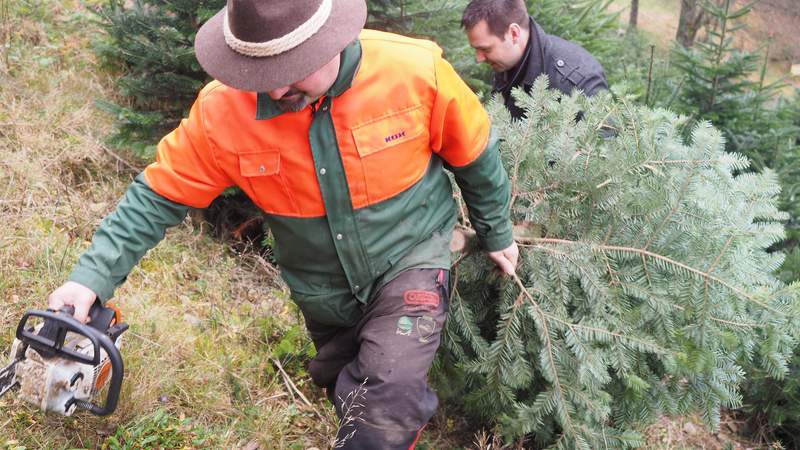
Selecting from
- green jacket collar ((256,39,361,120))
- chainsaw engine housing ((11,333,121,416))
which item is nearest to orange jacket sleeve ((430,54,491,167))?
green jacket collar ((256,39,361,120))

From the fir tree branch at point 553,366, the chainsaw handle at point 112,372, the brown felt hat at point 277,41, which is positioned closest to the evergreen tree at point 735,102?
the fir tree branch at point 553,366

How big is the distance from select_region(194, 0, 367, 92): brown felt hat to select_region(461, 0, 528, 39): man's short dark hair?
2681 millimetres

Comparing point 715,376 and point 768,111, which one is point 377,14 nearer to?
point 715,376

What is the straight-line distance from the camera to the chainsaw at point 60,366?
2.28 meters

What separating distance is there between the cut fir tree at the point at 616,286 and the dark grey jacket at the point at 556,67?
4.27 ft

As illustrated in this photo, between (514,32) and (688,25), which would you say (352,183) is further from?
(688,25)

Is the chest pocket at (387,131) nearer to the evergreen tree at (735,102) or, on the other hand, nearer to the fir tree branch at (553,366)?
the fir tree branch at (553,366)

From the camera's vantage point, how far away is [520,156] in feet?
10.5

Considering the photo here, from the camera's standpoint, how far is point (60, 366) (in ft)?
7.59

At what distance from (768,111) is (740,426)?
3226 millimetres

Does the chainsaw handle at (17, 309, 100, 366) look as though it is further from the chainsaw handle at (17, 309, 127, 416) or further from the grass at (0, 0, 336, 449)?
the grass at (0, 0, 336, 449)

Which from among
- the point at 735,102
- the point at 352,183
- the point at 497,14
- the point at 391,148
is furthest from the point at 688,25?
the point at 352,183

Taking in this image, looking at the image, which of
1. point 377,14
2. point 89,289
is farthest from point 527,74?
point 89,289

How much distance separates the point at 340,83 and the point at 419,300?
939 mm
